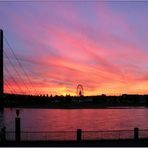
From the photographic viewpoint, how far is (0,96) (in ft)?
114

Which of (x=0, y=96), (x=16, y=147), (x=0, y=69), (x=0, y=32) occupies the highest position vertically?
(x=0, y=32)

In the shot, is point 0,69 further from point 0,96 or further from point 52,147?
point 52,147

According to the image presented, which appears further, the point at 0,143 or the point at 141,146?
the point at 0,143

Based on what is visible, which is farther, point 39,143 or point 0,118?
point 0,118

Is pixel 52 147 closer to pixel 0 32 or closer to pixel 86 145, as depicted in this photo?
pixel 86 145

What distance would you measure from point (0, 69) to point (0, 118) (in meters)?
4.06

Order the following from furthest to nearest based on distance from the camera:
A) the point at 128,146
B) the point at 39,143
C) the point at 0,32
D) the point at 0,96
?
the point at 0,32
the point at 0,96
the point at 39,143
the point at 128,146

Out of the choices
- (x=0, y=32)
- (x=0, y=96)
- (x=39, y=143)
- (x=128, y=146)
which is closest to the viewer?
(x=128, y=146)

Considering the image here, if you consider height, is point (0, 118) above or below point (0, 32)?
below

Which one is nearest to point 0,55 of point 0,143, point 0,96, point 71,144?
point 0,96

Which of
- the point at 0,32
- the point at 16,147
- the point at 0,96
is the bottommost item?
the point at 16,147

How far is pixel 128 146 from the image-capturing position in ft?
96.0

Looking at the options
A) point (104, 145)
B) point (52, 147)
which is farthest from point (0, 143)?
point (104, 145)

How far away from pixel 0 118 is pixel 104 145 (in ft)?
32.4
